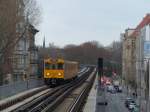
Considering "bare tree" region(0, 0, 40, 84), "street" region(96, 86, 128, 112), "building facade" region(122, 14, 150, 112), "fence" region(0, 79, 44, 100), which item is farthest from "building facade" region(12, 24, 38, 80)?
"street" region(96, 86, 128, 112)

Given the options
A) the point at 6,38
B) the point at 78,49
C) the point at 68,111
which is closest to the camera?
the point at 68,111

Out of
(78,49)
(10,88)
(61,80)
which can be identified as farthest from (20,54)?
(78,49)

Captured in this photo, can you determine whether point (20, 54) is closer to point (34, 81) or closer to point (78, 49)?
point (34, 81)

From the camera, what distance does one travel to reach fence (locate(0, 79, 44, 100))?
42.4 meters

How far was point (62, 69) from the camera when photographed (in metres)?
59.3

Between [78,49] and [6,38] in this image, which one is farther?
[78,49]

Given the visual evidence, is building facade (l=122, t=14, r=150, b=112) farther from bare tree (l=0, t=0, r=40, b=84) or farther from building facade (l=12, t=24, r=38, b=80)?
building facade (l=12, t=24, r=38, b=80)

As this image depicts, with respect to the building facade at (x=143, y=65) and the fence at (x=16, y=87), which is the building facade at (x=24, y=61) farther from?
the fence at (x=16, y=87)

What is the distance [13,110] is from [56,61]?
85.9 feet

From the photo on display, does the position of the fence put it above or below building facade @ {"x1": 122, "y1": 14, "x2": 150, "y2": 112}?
below

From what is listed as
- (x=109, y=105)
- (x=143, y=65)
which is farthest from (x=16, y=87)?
(x=143, y=65)

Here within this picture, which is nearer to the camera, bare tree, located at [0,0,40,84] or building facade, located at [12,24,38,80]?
bare tree, located at [0,0,40,84]

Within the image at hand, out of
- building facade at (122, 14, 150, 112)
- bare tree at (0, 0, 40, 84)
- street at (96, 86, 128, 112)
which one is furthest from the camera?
bare tree at (0, 0, 40, 84)

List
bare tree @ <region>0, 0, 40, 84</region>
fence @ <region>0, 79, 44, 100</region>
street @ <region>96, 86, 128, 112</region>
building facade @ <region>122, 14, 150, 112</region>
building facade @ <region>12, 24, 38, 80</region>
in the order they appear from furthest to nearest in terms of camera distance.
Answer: building facade @ <region>12, 24, 38, 80</region>, bare tree @ <region>0, 0, 40, 84</region>, fence @ <region>0, 79, 44, 100</region>, street @ <region>96, 86, 128, 112</region>, building facade @ <region>122, 14, 150, 112</region>
